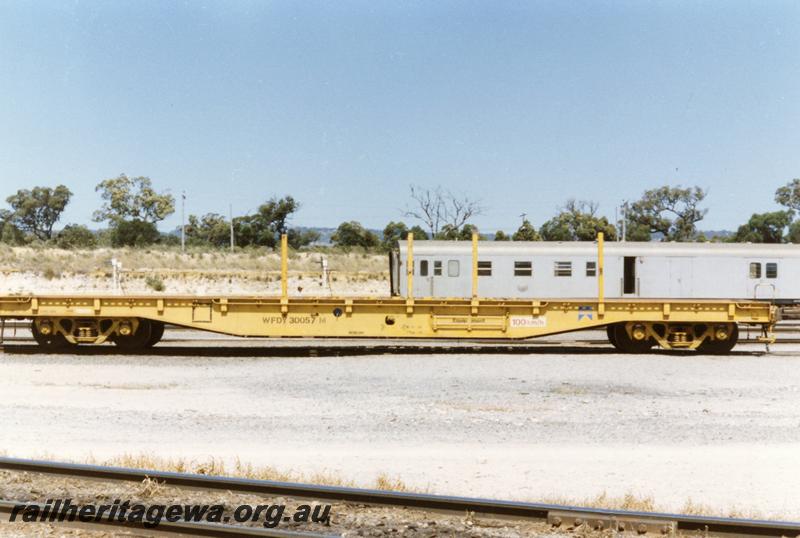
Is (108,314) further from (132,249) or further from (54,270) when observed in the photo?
(132,249)

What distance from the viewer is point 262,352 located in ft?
56.2

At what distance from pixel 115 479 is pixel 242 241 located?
59.2 meters

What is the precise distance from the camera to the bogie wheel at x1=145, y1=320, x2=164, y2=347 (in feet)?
56.5

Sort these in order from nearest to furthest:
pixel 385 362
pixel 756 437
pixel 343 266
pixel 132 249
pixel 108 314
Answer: pixel 756 437
pixel 385 362
pixel 108 314
pixel 343 266
pixel 132 249

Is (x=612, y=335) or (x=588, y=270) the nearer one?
(x=612, y=335)

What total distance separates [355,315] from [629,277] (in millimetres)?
9725

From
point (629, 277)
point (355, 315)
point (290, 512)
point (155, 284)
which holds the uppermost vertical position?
point (629, 277)

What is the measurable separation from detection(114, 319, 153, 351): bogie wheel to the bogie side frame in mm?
140

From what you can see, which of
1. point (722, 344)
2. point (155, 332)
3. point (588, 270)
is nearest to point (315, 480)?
point (155, 332)

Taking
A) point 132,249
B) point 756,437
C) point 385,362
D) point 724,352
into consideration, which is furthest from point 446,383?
point 132,249

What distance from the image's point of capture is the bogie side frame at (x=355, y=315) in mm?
16531

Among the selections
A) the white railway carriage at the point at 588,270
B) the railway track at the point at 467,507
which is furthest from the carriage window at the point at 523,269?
the railway track at the point at 467,507

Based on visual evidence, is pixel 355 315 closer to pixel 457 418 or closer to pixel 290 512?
pixel 457 418

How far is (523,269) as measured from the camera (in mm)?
21609
